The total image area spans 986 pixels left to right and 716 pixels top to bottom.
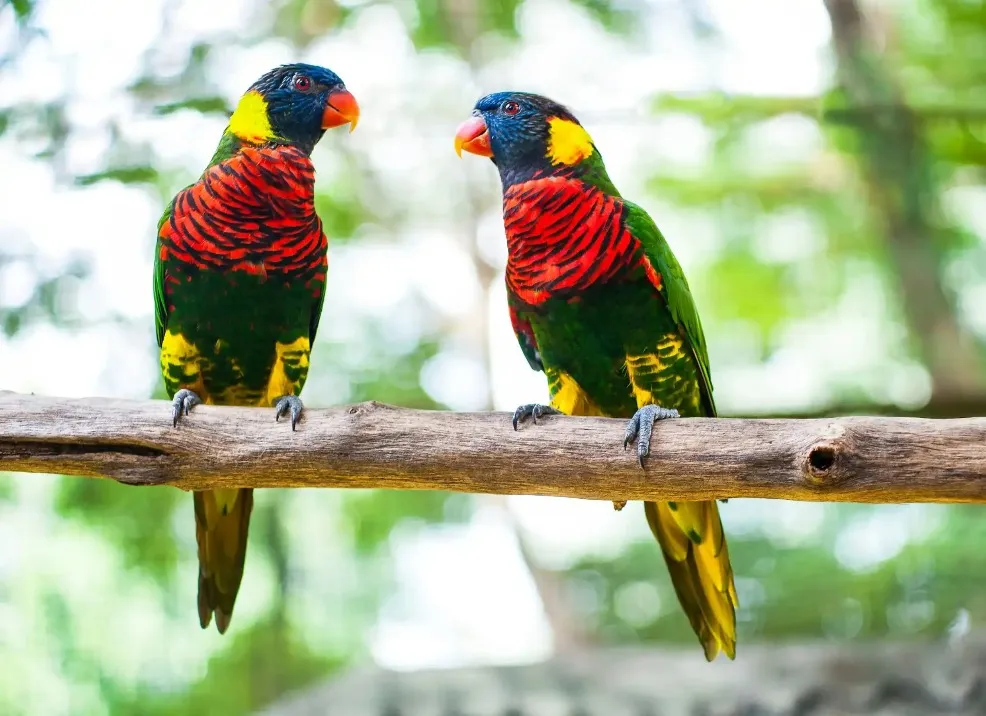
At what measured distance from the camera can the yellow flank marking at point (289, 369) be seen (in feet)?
9.50

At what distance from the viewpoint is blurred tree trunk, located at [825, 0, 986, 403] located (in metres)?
4.31

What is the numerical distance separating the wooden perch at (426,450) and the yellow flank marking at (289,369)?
1.42ft

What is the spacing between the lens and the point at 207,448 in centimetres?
240

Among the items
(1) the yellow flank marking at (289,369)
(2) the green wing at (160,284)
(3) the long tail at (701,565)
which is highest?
(2) the green wing at (160,284)

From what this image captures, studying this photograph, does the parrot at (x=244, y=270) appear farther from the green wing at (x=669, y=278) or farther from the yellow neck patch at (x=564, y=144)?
the green wing at (x=669, y=278)

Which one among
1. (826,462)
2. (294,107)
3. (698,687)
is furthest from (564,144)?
(698,687)

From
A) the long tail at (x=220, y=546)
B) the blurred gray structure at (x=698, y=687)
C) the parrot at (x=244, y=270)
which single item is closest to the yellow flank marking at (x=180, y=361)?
the parrot at (x=244, y=270)

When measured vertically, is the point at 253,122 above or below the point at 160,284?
above

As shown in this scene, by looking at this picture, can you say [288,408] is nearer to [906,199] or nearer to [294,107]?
[294,107]

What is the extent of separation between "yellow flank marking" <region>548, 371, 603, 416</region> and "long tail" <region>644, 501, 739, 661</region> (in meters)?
0.37

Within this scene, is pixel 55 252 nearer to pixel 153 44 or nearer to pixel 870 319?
pixel 153 44

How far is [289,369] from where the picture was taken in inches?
115

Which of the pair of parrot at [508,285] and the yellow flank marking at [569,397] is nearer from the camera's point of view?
the pair of parrot at [508,285]

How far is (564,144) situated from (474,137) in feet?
0.98
